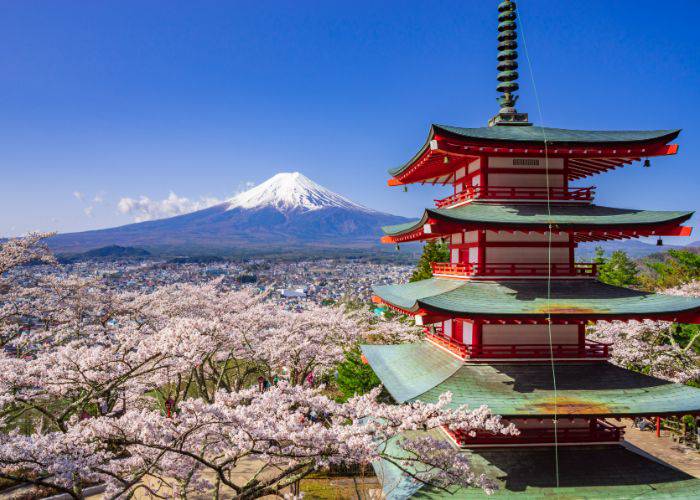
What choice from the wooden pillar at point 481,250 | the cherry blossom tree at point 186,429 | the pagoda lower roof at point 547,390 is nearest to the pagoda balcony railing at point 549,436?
the cherry blossom tree at point 186,429

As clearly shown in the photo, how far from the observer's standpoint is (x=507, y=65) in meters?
13.6

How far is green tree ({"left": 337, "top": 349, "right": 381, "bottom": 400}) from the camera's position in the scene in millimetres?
20812

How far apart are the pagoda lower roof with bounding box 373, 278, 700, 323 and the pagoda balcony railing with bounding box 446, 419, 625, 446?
2752 mm

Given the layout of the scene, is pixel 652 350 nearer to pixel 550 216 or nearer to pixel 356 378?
pixel 356 378

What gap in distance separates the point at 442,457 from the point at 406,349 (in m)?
5.74

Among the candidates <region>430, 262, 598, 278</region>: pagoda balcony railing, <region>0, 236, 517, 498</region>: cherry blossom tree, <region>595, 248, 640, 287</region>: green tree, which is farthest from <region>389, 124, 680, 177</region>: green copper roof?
<region>595, 248, 640, 287</region>: green tree

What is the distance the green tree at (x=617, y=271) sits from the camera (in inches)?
1431

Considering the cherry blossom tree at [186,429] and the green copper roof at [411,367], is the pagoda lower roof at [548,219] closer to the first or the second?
the green copper roof at [411,367]

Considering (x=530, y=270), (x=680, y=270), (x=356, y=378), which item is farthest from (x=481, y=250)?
(x=680, y=270)

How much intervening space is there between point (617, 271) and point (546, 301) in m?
34.5

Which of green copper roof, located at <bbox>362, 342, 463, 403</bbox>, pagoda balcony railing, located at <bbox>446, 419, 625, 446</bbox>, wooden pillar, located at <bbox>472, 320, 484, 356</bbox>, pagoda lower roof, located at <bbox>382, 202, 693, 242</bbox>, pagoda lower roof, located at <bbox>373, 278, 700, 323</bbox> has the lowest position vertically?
pagoda balcony railing, located at <bbox>446, 419, 625, 446</bbox>

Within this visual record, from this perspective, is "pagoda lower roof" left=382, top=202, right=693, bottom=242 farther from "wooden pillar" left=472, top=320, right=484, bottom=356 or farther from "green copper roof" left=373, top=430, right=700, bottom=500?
"green copper roof" left=373, top=430, right=700, bottom=500

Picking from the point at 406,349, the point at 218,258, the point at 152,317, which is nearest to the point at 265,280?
the point at 218,258

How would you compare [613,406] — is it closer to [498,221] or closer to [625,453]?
[625,453]
